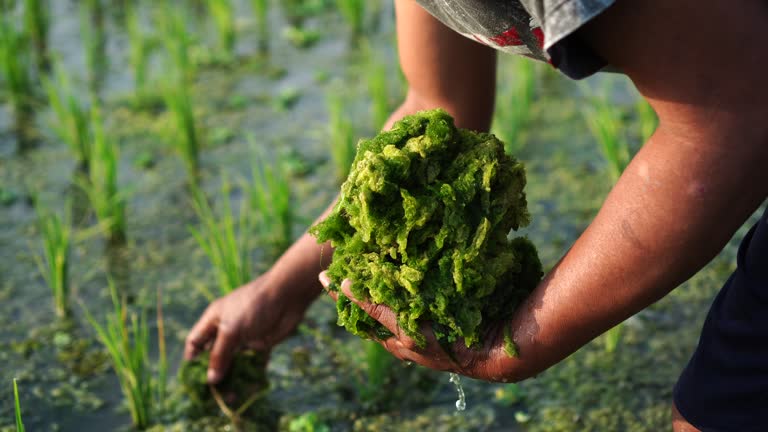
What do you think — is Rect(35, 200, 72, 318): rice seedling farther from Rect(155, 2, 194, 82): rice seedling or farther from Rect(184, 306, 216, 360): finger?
Rect(155, 2, 194, 82): rice seedling

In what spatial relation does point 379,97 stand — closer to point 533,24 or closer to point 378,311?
point 378,311

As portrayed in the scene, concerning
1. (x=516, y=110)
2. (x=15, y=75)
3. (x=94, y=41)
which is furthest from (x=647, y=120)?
(x=94, y=41)

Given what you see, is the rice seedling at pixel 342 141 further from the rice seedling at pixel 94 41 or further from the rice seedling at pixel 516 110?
the rice seedling at pixel 94 41

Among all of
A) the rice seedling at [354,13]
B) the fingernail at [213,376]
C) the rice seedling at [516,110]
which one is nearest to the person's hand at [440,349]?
the fingernail at [213,376]

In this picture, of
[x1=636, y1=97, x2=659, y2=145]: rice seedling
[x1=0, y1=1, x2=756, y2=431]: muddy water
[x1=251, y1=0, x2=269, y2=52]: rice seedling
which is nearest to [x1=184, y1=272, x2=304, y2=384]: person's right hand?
[x1=0, y1=1, x2=756, y2=431]: muddy water

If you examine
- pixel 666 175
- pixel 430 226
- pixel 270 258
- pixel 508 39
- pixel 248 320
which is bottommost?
pixel 270 258

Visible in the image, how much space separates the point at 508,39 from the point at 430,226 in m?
0.30

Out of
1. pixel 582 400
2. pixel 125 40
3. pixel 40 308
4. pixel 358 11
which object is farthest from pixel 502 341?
pixel 125 40

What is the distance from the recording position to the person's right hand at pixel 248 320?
1794 mm

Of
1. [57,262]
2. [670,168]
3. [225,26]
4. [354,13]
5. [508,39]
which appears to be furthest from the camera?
[354,13]

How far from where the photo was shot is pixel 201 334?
1974mm

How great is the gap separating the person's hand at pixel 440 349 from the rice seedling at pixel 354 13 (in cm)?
305

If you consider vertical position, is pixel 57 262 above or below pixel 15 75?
below

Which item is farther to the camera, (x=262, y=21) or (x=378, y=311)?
(x=262, y=21)
